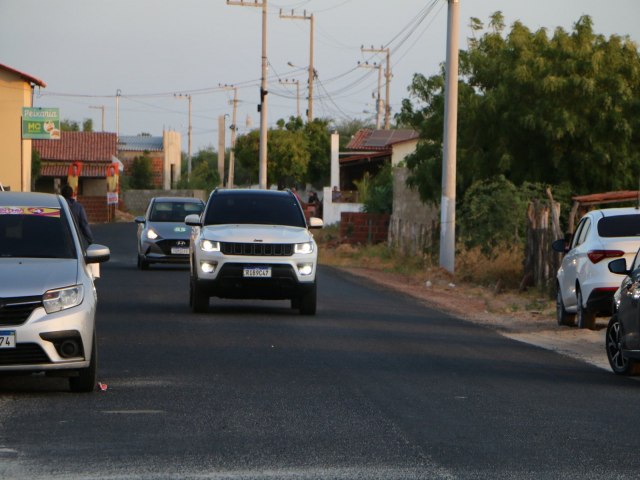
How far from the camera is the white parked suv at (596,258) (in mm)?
16953

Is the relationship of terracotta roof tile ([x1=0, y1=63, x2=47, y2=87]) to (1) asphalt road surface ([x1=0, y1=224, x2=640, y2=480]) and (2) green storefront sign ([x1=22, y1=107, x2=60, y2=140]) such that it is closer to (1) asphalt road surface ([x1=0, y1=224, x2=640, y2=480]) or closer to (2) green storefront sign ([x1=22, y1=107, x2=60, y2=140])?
(2) green storefront sign ([x1=22, y1=107, x2=60, y2=140])

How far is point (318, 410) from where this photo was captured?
10.0 m

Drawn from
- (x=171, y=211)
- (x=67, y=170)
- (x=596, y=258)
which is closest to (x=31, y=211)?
(x=596, y=258)

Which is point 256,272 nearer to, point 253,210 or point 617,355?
point 253,210

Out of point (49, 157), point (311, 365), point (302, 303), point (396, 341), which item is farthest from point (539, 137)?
point (49, 157)

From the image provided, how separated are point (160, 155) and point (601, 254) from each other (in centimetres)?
11045

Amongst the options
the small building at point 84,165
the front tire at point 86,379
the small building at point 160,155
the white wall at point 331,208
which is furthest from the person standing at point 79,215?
the small building at point 160,155

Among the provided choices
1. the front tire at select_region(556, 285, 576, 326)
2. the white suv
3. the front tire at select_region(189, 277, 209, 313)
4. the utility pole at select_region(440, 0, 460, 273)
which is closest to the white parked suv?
the front tire at select_region(556, 285, 576, 326)

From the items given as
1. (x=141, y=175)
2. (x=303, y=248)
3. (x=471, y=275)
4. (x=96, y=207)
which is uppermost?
(x=141, y=175)

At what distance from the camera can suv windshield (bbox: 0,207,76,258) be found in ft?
37.3

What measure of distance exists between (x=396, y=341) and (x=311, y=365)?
3.08 meters

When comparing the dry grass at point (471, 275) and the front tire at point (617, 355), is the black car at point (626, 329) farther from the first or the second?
the dry grass at point (471, 275)

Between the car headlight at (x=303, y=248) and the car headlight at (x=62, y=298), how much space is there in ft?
26.8

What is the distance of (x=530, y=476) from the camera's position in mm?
7617
